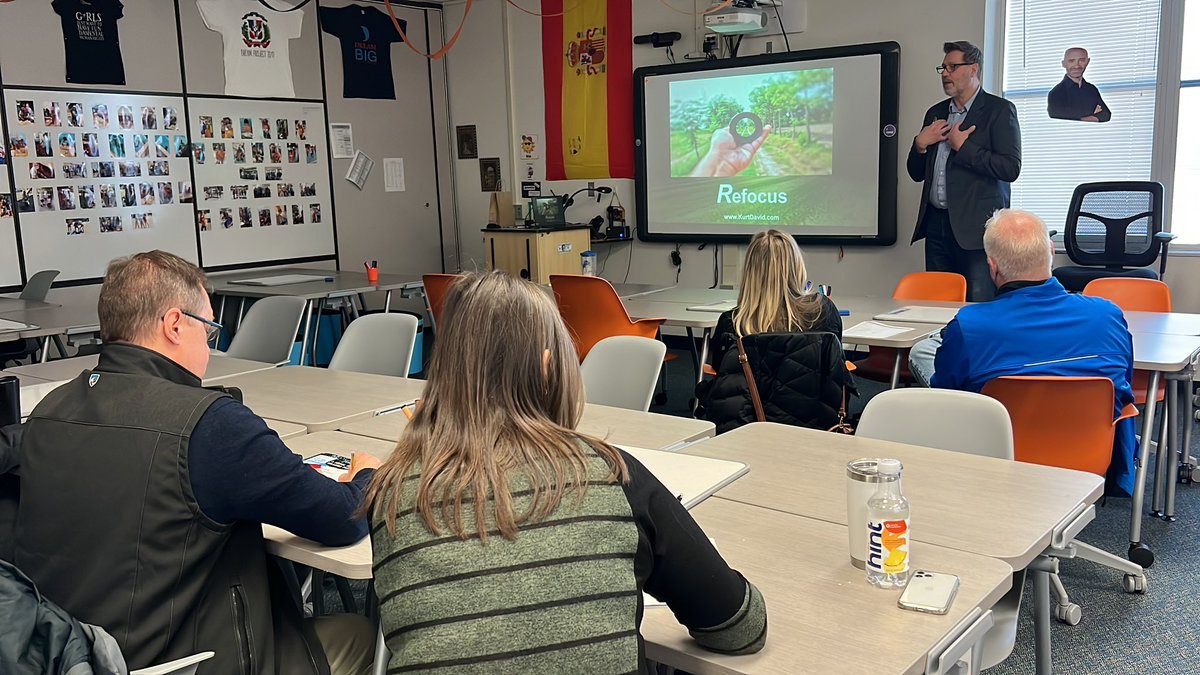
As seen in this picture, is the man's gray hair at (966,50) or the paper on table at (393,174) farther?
the paper on table at (393,174)

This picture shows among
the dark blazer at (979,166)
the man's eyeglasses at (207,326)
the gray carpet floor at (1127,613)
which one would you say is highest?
the dark blazer at (979,166)

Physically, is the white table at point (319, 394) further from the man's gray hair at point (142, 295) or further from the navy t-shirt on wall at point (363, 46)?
the navy t-shirt on wall at point (363, 46)

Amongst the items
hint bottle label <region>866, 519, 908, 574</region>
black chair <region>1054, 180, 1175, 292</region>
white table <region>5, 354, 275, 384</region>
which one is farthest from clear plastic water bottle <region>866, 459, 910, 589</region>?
black chair <region>1054, 180, 1175, 292</region>

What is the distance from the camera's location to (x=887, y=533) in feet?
5.15

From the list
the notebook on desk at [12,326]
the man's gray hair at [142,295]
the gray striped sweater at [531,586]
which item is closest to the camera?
the gray striped sweater at [531,586]

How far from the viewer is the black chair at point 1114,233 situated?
5258 millimetres

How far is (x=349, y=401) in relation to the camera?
3.07 metres

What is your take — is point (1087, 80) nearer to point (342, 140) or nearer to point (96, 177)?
point (342, 140)

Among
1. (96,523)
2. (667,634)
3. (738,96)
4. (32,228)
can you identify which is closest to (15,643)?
(96,523)

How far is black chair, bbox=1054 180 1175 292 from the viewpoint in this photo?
17.3 feet

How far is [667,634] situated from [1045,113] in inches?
221

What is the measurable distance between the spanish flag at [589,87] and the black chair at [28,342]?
3955mm

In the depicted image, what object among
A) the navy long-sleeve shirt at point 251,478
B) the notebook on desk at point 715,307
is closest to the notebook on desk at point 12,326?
the notebook on desk at point 715,307

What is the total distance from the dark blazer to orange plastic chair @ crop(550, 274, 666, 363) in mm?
2140
